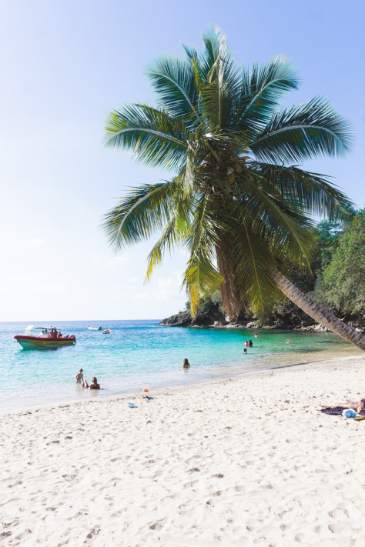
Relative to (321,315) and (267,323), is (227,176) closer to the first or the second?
(321,315)

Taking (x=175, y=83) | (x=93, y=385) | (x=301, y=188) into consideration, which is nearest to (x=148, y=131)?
(x=175, y=83)

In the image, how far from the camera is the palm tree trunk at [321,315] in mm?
5730

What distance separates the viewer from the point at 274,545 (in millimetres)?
2727

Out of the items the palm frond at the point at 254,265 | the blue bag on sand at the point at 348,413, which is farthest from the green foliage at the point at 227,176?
the blue bag on sand at the point at 348,413

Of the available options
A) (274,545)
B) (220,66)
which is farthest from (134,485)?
(220,66)

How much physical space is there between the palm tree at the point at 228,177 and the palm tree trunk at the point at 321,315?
0.03m

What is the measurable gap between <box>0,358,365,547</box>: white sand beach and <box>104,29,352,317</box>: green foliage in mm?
2482

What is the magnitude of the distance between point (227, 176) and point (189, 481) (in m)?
5.52

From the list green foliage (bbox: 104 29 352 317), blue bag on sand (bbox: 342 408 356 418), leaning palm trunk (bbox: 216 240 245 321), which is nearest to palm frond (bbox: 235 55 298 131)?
green foliage (bbox: 104 29 352 317)

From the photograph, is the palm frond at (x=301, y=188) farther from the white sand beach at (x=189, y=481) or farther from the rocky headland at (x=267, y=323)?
the rocky headland at (x=267, y=323)

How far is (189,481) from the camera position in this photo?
3986 millimetres

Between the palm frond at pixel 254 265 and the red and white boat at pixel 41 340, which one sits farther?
the red and white boat at pixel 41 340

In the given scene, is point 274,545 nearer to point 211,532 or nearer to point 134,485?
point 211,532

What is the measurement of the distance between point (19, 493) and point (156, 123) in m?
7.29
